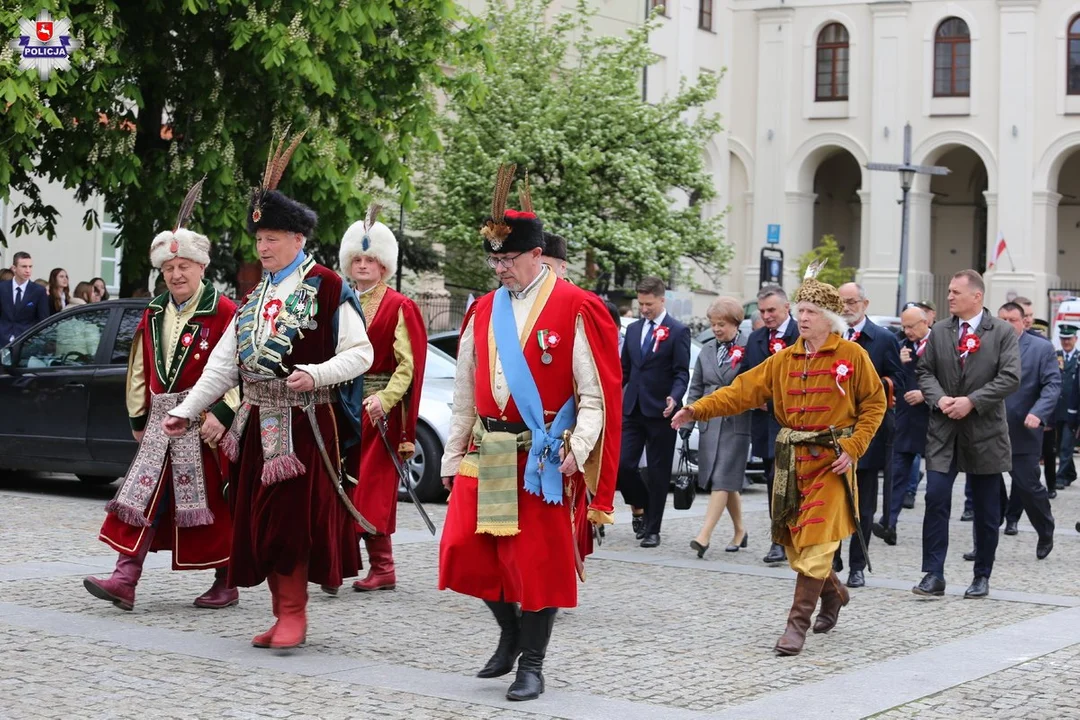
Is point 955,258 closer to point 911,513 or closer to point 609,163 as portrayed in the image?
point 609,163

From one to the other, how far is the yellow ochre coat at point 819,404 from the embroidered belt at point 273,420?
6.72 feet

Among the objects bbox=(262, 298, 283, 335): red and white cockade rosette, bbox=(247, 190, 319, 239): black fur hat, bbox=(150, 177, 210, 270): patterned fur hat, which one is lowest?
bbox=(262, 298, 283, 335): red and white cockade rosette

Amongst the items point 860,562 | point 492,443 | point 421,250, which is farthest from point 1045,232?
point 492,443

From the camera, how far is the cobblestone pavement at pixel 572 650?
668 cm

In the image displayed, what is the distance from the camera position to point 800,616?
8.16 metres

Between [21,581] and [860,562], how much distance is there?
16.5ft

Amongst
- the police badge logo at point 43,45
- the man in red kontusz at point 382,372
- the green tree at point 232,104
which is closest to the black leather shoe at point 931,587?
the man in red kontusz at point 382,372

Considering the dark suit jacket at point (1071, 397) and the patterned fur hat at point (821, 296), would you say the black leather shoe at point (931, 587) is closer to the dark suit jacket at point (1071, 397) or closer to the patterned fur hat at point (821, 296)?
the patterned fur hat at point (821, 296)

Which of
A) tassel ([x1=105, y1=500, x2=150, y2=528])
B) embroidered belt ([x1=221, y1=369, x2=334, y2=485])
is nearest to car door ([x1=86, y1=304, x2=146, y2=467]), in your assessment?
tassel ([x1=105, y1=500, x2=150, y2=528])

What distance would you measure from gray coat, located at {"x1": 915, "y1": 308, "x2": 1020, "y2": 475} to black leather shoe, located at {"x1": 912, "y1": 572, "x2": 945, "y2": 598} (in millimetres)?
644

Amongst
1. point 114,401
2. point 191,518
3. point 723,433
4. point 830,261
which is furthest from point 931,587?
point 830,261

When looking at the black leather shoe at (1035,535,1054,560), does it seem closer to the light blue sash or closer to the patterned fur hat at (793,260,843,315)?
the patterned fur hat at (793,260,843,315)

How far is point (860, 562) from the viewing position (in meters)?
10.8

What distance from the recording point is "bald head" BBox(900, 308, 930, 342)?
595 inches
